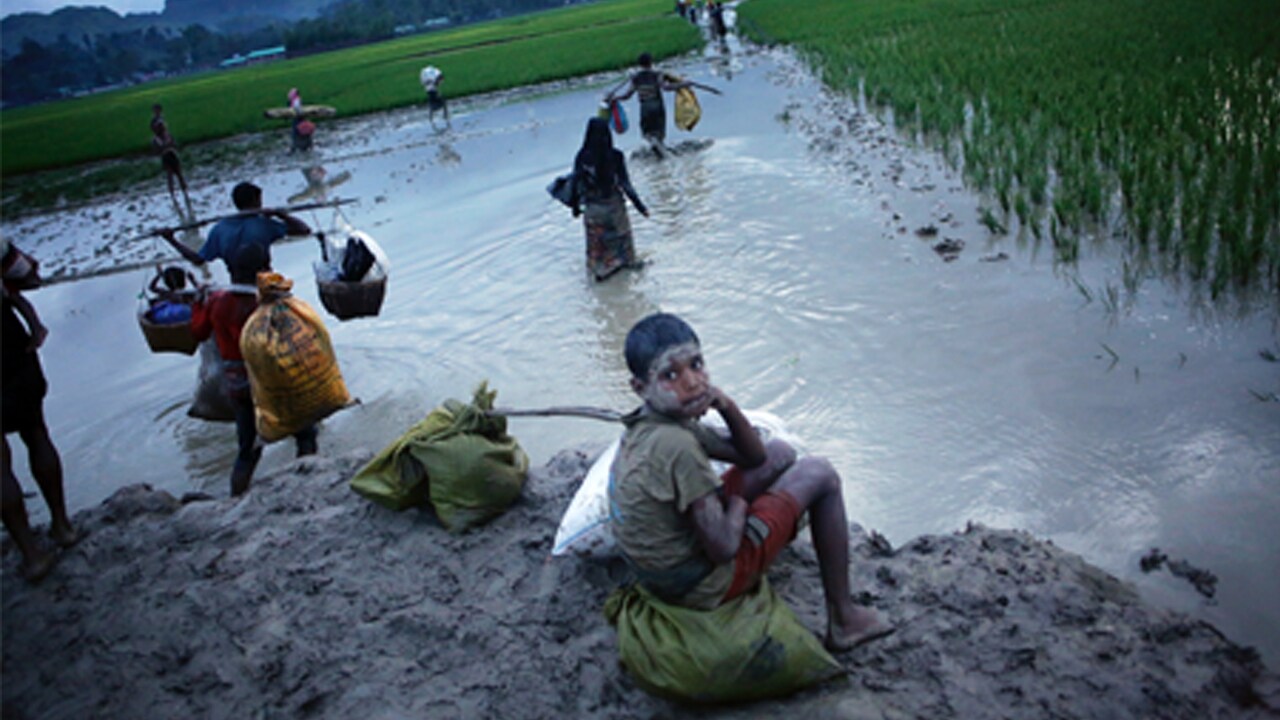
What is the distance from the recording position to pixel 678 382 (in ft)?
7.01

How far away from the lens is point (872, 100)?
39.2ft

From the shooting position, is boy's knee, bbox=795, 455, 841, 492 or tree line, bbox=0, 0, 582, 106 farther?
tree line, bbox=0, 0, 582, 106

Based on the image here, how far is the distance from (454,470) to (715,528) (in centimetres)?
137

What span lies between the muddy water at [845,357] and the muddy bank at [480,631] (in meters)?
0.50

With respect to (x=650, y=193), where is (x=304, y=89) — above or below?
above

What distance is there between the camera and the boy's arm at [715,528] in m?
2.06

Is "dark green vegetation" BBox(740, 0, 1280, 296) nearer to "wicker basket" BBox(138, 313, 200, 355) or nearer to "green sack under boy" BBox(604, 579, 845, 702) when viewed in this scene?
"green sack under boy" BBox(604, 579, 845, 702)

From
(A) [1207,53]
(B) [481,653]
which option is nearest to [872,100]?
(A) [1207,53]

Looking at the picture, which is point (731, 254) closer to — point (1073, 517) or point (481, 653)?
point (1073, 517)

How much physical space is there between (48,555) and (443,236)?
19.3 ft

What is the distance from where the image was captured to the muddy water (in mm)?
3225

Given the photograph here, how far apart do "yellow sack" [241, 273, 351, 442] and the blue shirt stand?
9.9 inches

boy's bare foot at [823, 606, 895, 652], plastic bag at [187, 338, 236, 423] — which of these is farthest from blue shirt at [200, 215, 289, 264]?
boy's bare foot at [823, 606, 895, 652]

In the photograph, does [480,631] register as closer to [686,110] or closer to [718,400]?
[718,400]
